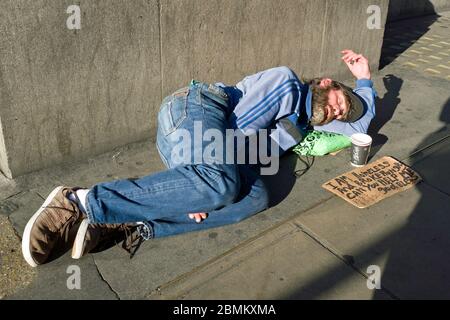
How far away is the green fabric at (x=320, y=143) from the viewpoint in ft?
12.1

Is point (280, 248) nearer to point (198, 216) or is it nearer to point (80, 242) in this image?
point (198, 216)

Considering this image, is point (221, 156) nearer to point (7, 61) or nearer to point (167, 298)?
point (167, 298)

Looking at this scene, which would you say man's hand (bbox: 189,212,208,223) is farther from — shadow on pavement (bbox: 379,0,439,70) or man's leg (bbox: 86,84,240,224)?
shadow on pavement (bbox: 379,0,439,70)

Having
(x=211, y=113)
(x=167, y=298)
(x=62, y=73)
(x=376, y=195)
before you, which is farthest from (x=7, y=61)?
(x=376, y=195)

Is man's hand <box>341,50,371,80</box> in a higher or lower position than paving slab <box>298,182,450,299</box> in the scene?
higher

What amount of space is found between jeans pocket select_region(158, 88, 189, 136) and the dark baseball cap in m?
1.17

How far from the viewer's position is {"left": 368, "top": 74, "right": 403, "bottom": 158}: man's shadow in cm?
399

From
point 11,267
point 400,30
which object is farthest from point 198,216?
point 400,30

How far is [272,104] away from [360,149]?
0.81 metres

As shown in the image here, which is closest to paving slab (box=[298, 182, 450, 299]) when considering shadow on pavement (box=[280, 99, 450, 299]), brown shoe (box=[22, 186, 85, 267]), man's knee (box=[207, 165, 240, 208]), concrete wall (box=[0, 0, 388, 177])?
shadow on pavement (box=[280, 99, 450, 299])

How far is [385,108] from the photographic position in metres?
4.57

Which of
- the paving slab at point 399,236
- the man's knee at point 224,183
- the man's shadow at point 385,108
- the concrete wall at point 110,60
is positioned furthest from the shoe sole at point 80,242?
the man's shadow at point 385,108

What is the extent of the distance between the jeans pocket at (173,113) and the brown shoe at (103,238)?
0.61 meters
